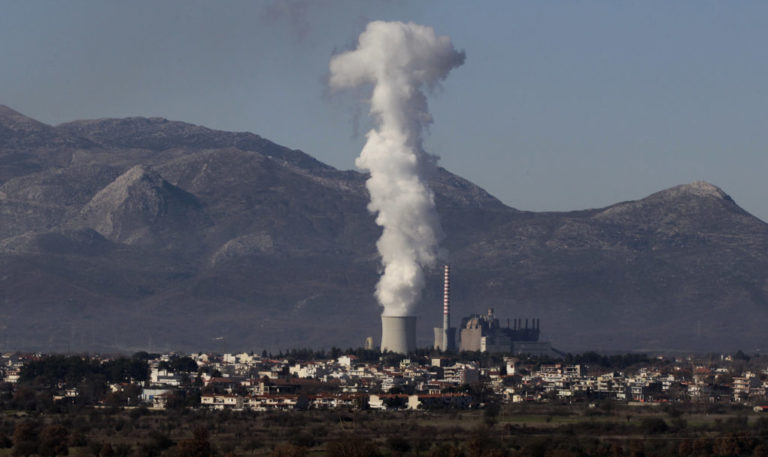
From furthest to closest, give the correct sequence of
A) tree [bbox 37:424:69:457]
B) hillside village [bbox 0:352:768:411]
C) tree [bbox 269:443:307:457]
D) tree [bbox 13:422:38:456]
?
hillside village [bbox 0:352:768:411], tree [bbox 37:424:69:457], tree [bbox 13:422:38:456], tree [bbox 269:443:307:457]

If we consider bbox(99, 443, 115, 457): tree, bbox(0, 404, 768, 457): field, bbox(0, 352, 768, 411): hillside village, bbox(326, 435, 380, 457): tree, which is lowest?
bbox(99, 443, 115, 457): tree

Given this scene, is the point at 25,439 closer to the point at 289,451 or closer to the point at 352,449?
the point at 289,451

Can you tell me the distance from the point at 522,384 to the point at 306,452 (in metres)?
85.3

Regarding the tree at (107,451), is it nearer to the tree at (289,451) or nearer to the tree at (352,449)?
the tree at (289,451)

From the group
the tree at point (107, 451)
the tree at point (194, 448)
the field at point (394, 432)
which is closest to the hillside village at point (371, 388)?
the field at point (394, 432)

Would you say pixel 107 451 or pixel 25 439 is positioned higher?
pixel 25 439

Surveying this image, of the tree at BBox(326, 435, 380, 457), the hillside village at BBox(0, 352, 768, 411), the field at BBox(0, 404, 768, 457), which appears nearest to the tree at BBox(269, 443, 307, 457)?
the field at BBox(0, 404, 768, 457)

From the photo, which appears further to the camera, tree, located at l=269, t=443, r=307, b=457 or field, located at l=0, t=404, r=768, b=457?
field, located at l=0, t=404, r=768, b=457

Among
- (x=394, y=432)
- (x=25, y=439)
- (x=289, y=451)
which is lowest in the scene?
(x=289, y=451)

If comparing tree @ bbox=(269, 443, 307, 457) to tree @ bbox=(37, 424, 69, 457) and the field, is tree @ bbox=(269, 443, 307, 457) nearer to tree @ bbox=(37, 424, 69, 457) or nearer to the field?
the field

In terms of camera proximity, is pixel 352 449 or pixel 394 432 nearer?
pixel 352 449

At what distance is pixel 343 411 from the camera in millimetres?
137500

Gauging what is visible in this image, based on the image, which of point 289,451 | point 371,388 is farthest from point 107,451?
point 371,388

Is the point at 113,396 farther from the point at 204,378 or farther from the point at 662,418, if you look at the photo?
the point at 662,418
